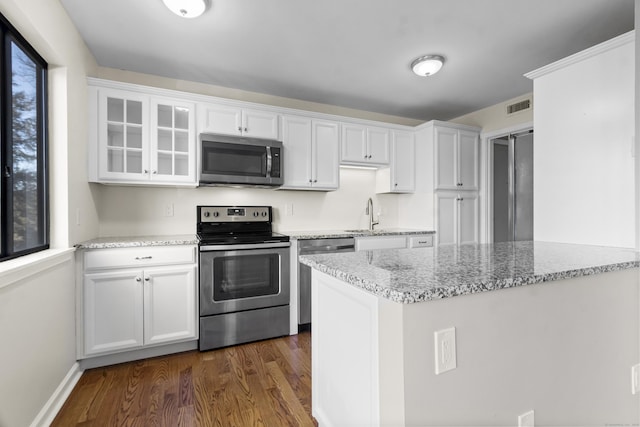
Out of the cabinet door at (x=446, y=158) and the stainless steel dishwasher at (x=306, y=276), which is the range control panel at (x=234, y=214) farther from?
the cabinet door at (x=446, y=158)

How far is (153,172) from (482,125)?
3.69 m

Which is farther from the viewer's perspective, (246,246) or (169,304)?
(246,246)

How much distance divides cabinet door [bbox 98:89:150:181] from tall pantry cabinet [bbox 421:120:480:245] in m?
2.93

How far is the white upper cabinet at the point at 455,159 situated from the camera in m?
3.57

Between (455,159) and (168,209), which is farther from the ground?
(455,159)

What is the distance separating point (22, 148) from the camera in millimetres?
1672

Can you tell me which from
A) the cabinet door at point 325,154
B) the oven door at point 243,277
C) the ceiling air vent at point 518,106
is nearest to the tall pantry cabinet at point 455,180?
the ceiling air vent at point 518,106

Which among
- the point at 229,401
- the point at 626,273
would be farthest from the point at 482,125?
the point at 229,401

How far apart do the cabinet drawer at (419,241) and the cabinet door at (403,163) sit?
24.0 inches

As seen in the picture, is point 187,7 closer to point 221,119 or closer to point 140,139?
point 221,119

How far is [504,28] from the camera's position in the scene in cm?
213

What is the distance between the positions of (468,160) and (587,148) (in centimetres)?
188

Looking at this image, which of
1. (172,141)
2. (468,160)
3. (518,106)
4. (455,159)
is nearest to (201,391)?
(172,141)

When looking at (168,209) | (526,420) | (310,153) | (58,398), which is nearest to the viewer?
(526,420)
